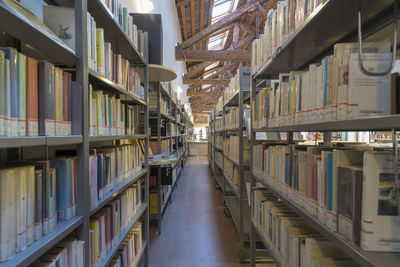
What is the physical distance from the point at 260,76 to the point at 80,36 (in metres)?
1.35

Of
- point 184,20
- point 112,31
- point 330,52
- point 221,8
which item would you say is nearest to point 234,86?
point 330,52

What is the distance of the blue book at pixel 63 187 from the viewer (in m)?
0.80

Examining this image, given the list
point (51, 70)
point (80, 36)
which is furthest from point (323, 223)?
point (80, 36)

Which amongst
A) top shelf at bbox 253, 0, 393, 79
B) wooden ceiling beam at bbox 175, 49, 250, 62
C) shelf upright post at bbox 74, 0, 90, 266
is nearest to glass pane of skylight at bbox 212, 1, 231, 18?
wooden ceiling beam at bbox 175, 49, 250, 62

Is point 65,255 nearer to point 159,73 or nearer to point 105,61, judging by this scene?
point 105,61

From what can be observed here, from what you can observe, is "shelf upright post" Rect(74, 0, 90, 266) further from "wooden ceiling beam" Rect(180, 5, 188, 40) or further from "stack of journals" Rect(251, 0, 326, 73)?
"wooden ceiling beam" Rect(180, 5, 188, 40)

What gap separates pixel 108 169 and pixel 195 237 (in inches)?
65.5

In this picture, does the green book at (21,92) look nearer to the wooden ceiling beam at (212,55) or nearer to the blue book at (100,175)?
the blue book at (100,175)

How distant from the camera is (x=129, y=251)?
57.8 inches

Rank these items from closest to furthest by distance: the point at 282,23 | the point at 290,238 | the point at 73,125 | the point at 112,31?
the point at 73,125 < the point at 290,238 < the point at 282,23 < the point at 112,31

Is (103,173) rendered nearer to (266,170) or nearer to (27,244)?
(27,244)

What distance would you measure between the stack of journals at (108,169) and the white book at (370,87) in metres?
1.14

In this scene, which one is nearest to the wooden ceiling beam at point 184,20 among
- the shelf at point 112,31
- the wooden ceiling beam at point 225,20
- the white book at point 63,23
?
the wooden ceiling beam at point 225,20

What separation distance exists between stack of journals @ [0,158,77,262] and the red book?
0.13 metres
